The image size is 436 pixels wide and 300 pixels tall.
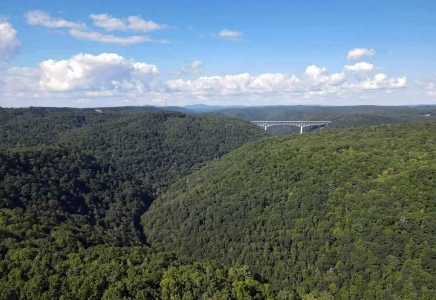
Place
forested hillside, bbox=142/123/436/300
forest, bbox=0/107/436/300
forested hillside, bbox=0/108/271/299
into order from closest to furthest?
1. forested hillside, bbox=0/108/271/299
2. forest, bbox=0/107/436/300
3. forested hillside, bbox=142/123/436/300

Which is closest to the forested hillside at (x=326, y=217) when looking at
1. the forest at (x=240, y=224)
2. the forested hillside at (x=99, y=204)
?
the forest at (x=240, y=224)

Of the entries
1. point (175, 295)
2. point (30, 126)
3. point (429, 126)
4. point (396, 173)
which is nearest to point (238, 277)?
point (175, 295)

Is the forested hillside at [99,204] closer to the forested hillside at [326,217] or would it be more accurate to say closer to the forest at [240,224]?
the forest at [240,224]

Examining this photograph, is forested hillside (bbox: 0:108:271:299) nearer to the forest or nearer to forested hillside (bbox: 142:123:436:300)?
the forest

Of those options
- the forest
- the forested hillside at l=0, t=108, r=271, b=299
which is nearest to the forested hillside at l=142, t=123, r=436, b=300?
the forest

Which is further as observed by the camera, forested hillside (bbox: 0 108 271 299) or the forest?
the forest

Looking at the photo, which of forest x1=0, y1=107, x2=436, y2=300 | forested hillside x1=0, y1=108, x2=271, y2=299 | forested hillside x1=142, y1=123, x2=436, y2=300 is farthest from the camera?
forested hillside x1=142, y1=123, x2=436, y2=300

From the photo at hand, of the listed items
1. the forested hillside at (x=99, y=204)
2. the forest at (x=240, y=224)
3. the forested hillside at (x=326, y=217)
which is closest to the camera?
the forested hillside at (x=99, y=204)
